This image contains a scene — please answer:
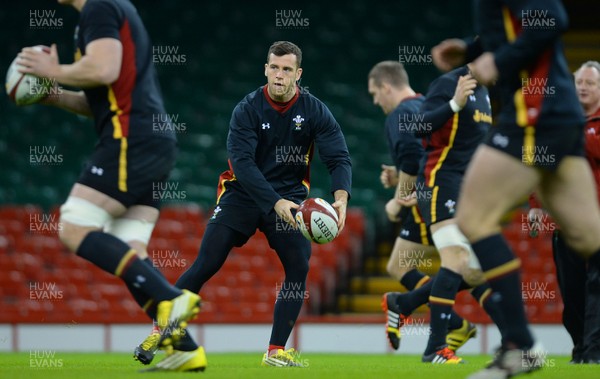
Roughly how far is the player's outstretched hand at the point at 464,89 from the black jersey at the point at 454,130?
8.0 inches

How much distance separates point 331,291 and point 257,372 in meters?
7.48

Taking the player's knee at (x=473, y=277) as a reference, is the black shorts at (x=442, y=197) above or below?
above

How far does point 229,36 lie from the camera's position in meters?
18.8

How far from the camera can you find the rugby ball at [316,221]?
574cm

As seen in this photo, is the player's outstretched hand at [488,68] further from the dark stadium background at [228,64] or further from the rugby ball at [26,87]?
the dark stadium background at [228,64]

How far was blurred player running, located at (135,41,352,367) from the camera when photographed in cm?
620

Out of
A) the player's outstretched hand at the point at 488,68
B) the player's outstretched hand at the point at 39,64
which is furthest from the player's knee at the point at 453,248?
the player's outstretched hand at the point at 39,64

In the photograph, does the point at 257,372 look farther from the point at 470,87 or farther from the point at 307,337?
the point at 307,337

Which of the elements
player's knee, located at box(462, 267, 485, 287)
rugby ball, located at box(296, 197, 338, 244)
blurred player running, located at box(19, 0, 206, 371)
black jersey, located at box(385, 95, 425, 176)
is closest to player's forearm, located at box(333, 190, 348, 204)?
rugby ball, located at box(296, 197, 338, 244)

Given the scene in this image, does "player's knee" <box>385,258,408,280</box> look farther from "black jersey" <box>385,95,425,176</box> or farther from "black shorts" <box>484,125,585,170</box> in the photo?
"black shorts" <box>484,125,585,170</box>

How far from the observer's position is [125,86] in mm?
4801

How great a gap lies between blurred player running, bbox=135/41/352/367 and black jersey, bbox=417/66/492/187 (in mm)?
923

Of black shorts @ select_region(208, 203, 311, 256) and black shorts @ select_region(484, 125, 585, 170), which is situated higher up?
black shorts @ select_region(484, 125, 585, 170)

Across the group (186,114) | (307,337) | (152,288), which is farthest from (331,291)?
(152,288)
